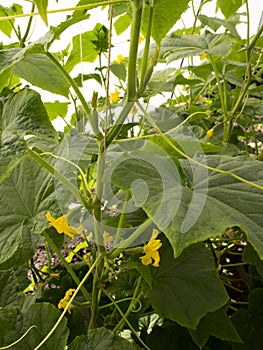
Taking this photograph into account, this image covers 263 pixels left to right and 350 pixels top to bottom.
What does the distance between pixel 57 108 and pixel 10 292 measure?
0.42 meters

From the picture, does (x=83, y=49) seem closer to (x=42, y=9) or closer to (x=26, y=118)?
(x=26, y=118)

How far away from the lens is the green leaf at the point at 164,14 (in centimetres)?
50

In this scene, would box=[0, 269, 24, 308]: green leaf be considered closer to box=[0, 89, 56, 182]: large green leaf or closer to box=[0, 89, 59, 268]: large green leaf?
box=[0, 89, 59, 268]: large green leaf

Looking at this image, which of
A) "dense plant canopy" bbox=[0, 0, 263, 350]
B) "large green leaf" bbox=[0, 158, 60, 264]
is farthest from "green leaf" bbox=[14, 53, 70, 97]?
"large green leaf" bbox=[0, 158, 60, 264]

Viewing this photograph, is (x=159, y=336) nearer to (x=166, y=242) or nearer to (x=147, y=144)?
(x=166, y=242)

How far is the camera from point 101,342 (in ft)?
1.56

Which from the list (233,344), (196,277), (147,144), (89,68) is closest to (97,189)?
(147,144)

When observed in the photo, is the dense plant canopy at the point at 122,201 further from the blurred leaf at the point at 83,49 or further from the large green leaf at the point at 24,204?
the blurred leaf at the point at 83,49

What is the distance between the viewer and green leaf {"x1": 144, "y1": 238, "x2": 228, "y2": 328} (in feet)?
1.80

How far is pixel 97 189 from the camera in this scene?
1.55 ft

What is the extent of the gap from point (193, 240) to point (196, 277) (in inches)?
8.4

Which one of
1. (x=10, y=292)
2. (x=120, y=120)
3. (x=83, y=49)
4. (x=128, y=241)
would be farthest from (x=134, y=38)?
(x=83, y=49)

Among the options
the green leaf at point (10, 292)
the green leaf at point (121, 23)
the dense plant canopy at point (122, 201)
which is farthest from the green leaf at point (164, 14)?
the green leaf at point (121, 23)

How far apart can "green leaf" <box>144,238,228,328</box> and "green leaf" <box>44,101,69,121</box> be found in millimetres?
404
